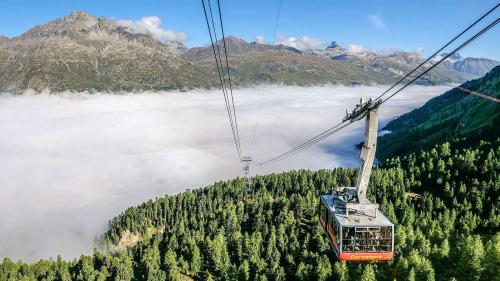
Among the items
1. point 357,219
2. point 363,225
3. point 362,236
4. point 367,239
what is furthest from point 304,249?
point 363,225

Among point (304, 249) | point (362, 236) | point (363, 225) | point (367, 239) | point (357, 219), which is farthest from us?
point (304, 249)

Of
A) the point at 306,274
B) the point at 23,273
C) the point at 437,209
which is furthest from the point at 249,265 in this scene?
the point at 23,273

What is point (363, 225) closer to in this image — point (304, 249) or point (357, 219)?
point (357, 219)

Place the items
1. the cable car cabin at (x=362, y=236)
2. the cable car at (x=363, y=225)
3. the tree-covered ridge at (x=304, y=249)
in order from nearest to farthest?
1. the cable car at (x=363, y=225)
2. the cable car cabin at (x=362, y=236)
3. the tree-covered ridge at (x=304, y=249)

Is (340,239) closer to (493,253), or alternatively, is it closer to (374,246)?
(374,246)

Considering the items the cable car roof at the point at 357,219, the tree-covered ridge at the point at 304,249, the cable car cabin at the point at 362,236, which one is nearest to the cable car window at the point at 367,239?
the cable car cabin at the point at 362,236

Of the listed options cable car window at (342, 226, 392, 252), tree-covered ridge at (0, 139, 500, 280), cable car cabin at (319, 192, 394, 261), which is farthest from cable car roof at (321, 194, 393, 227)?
tree-covered ridge at (0, 139, 500, 280)

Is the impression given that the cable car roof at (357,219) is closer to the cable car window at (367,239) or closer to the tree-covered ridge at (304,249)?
the cable car window at (367,239)

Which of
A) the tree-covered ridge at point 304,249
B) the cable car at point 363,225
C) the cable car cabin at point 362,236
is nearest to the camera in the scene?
the cable car at point 363,225
